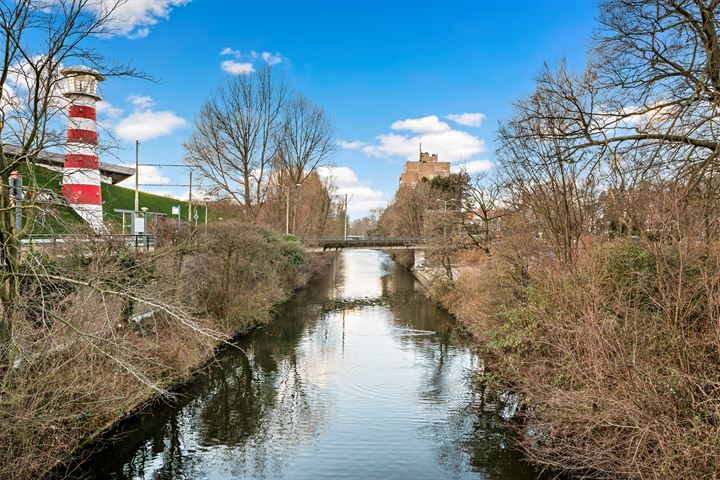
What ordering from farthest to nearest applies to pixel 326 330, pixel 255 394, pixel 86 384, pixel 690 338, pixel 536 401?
pixel 326 330, pixel 255 394, pixel 536 401, pixel 86 384, pixel 690 338

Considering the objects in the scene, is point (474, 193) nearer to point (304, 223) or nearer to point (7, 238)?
point (7, 238)

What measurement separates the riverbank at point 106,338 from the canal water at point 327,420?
0.69 metres

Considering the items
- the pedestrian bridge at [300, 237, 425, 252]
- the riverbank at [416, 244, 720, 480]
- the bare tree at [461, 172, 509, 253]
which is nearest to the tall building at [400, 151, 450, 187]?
the pedestrian bridge at [300, 237, 425, 252]

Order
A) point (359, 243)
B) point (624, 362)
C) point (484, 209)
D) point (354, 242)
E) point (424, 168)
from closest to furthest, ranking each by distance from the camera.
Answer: point (624, 362) → point (484, 209) → point (359, 243) → point (354, 242) → point (424, 168)

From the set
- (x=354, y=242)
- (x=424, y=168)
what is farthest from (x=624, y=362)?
(x=424, y=168)

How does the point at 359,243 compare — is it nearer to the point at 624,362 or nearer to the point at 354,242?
the point at 354,242

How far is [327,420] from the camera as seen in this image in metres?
10.9

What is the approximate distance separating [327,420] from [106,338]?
503 cm

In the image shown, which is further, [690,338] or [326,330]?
[326,330]

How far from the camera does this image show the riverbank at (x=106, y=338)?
7160 millimetres

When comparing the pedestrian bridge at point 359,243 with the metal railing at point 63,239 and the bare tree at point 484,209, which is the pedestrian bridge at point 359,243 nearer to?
the bare tree at point 484,209

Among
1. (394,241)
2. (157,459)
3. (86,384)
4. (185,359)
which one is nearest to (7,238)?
(86,384)

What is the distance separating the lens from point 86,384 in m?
8.49

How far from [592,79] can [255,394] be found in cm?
1038
